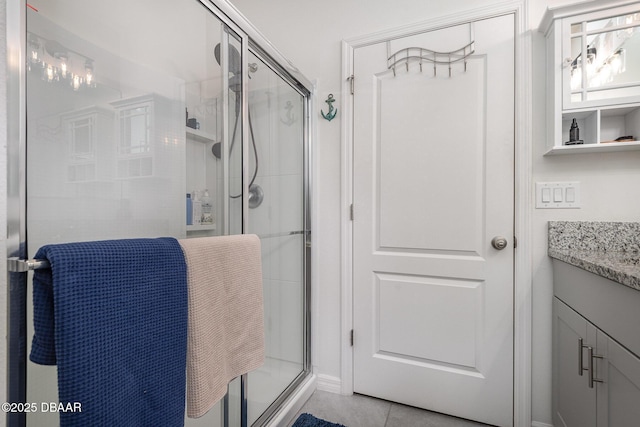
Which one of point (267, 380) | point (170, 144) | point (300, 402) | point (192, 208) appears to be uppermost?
point (170, 144)

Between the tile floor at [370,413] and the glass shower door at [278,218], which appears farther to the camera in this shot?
the tile floor at [370,413]

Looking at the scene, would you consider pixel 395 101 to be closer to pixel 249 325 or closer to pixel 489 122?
pixel 489 122

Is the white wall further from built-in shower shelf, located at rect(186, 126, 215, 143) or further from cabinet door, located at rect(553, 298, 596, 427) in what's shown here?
built-in shower shelf, located at rect(186, 126, 215, 143)

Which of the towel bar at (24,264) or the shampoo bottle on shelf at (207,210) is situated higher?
the shampoo bottle on shelf at (207,210)

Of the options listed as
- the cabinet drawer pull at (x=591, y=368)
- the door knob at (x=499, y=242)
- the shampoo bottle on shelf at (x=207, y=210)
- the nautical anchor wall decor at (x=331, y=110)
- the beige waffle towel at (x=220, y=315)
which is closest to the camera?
the beige waffle towel at (x=220, y=315)

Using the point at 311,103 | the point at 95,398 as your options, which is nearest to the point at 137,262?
the point at 95,398

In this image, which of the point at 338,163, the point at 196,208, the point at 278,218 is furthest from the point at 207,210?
the point at 338,163

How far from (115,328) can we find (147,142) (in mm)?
555

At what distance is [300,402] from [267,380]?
10.8 inches

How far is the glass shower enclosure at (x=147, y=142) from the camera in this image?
66 cm

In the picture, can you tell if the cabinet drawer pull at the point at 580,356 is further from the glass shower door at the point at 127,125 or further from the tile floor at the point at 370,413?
the glass shower door at the point at 127,125

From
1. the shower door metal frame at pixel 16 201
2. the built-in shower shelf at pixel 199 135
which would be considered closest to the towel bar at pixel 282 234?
the built-in shower shelf at pixel 199 135

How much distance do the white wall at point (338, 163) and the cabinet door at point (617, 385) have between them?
1.65ft

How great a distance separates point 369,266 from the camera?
5.54 feet
